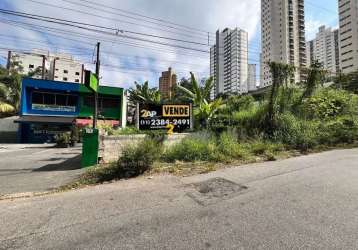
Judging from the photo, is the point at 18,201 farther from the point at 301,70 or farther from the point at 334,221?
the point at 301,70

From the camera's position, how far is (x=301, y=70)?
1346 cm

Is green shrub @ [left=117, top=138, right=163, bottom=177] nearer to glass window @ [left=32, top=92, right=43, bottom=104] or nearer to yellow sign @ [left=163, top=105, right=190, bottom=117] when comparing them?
yellow sign @ [left=163, top=105, right=190, bottom=117]

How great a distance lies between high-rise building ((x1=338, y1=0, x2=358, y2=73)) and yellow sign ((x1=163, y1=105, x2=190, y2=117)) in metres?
88.5

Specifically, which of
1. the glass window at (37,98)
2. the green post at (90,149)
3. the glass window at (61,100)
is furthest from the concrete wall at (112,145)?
the glass window at (37,98)

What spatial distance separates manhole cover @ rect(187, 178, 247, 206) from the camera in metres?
4.77

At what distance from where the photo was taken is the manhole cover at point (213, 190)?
4.77 metres

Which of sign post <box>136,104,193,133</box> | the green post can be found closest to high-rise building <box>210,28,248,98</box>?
sign post <box>136,104,193,133</box>

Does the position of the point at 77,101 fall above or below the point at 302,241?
above

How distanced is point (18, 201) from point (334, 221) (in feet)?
21.0

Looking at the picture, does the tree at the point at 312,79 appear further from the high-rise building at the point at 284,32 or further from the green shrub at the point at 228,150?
the high-rise building at the point at 284,32

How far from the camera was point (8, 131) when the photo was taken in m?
28.5

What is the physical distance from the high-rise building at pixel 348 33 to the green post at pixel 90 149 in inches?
3662

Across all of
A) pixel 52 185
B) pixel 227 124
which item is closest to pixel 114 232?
pixel 52 185

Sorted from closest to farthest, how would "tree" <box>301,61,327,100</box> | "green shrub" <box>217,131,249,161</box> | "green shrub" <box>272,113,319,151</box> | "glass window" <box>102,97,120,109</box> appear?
"green shrub" <box>217,131,249,161</box>, "green shrub" <box>272,113,319,151</box>, "tree" <box>301,61,327,100</box>, "glass window" <box>102,97,120,109</box>
